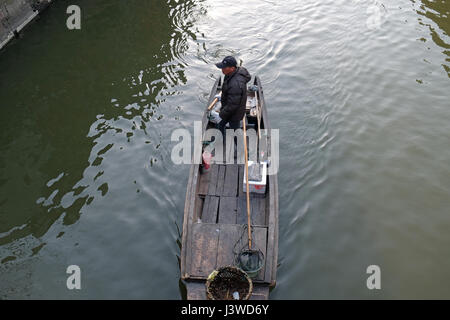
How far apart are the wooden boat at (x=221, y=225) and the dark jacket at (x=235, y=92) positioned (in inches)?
62.5

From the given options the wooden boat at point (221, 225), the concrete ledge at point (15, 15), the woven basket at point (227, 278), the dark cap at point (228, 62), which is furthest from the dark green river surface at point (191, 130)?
the dark cap at point (228, 62)

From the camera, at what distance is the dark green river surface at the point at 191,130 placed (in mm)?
8625

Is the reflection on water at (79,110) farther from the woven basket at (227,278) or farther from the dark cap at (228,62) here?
the woven basket at (227,278)

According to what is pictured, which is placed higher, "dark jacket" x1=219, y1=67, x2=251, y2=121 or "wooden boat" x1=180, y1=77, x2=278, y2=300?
A: "dark jacket" x1=219, y1=67, x2=251, y2=121

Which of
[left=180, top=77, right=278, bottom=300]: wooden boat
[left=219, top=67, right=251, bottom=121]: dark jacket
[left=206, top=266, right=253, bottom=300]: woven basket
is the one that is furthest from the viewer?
[left=219, top=67, right=251, bottom=121]: dark jacket

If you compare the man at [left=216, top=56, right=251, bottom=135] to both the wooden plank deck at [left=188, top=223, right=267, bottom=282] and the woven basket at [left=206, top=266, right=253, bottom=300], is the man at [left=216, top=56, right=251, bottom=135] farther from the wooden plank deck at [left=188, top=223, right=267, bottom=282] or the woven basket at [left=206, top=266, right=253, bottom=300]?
the woven basket at [left=206, top=266, right=253, bottom=300]

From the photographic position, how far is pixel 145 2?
2102cm

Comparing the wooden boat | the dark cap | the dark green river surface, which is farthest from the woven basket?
the dark cap

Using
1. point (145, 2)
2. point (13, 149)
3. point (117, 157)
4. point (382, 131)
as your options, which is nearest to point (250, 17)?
point (145, 2)

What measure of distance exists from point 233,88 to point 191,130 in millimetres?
4024

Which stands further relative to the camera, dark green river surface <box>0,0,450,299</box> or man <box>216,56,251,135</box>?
man <box>216,56,251,135</box>

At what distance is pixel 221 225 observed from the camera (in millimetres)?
8031

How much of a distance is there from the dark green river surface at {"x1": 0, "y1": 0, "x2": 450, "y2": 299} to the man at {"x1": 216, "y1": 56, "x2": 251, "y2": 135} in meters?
2.61

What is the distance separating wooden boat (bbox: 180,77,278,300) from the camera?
7211 mm
